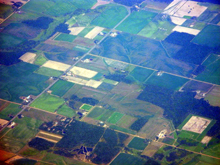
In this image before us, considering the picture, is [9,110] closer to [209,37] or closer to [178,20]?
[178,20]

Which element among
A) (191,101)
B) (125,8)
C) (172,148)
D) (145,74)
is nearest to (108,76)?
(145,74)

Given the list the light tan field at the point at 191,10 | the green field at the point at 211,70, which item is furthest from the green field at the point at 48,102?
the light tan field at the point at 191,10

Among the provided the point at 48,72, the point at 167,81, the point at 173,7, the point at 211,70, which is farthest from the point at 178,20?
the point at 48,72

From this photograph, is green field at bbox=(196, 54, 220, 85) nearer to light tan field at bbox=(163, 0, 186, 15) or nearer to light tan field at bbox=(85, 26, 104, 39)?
light tan field at bbox=(163, 0, 186, 15)

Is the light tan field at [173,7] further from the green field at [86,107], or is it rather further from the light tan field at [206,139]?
the light tan field at [206,139]

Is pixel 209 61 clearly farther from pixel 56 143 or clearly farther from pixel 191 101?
pixel 56 143

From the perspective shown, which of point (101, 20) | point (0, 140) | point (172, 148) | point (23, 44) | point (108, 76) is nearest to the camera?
point (172, 148)

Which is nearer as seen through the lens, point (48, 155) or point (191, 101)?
point (48, 155)

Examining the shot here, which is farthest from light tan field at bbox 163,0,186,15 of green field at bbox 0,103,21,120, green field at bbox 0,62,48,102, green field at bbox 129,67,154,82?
green field at bbox 0,103,21,120
